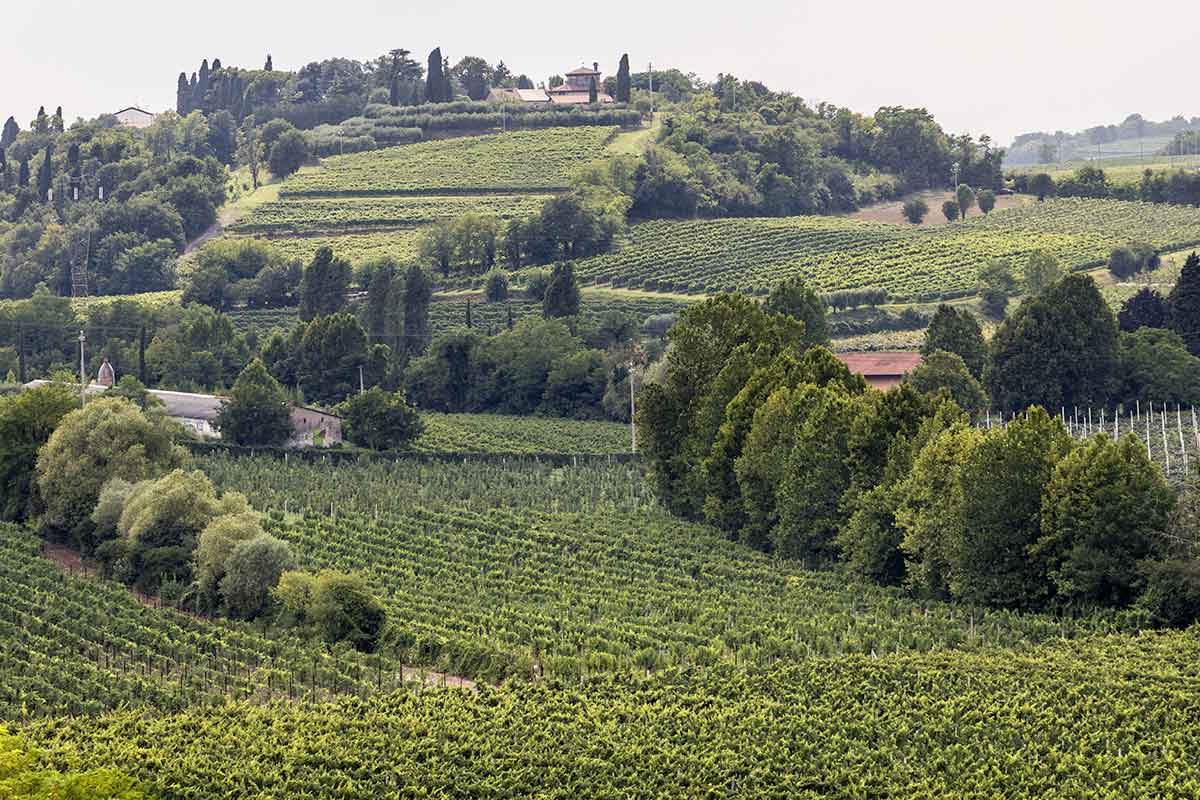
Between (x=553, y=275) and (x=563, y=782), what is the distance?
271 feet

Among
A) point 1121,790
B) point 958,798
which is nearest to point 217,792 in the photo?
point 958,798

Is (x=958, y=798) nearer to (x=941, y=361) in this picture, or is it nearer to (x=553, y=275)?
(x=941, y=361)

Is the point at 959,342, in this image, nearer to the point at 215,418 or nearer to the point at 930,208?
the point at 215,418

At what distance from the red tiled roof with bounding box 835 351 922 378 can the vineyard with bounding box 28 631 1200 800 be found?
50147 millimetres

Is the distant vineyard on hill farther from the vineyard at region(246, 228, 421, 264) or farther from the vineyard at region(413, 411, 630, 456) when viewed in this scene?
the vineyard at region(413, 411, 630, 456)

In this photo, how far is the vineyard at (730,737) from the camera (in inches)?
1989

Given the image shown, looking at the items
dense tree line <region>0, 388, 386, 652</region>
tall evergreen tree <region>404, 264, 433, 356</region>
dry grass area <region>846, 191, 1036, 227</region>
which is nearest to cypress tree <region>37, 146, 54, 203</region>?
dry grass area <region>846, 191, 1036, 227</region>

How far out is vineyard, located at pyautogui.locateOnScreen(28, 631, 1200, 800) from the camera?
166 feet

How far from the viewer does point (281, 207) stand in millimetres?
174500

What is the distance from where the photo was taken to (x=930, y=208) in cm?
17600

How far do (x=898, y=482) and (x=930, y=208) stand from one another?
351 feet

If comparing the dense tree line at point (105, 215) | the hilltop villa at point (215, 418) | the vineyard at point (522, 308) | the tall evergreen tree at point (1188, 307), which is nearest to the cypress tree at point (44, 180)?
the dense tree line at point (105, 215)

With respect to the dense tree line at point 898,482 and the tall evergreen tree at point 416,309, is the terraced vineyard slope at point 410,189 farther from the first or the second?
the dense tree line at point 898,482

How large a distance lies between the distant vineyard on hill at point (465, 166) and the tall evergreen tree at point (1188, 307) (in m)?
70.5
